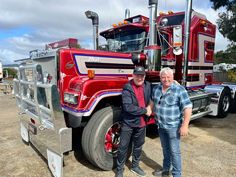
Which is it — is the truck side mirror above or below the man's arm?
above

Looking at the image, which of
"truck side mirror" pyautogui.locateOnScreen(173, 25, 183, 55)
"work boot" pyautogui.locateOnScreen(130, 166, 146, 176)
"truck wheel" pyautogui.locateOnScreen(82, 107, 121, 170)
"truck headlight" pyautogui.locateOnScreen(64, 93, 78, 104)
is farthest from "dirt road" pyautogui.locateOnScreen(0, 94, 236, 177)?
"truck side mirror" pyautogui.locateOnScreen(173, 25, 183, 55)

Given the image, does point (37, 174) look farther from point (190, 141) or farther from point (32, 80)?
point (190, 141)

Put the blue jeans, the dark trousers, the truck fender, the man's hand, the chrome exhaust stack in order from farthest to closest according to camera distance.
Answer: the truck fender, the chrome exhaust stack, the dark trousers, the blue jeans, the man's hand

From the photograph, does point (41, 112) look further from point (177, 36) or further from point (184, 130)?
point (177, 36)

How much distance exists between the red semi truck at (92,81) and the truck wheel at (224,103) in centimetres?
130

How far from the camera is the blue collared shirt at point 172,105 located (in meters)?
3.08

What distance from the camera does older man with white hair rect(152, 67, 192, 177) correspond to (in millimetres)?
3064

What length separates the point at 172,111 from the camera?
3.12 metres

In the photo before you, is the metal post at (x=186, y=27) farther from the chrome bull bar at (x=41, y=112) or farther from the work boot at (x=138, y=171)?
the chrome bull bar at (x=41, y=112)

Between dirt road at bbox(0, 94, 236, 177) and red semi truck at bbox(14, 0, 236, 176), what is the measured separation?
0.25 meters

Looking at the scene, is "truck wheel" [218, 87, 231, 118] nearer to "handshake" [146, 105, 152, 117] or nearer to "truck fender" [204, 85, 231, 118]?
"truck fender" [204, 85, 231, 118]

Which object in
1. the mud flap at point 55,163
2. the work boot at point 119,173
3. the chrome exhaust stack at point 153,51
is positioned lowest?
the work boot at point 119,173

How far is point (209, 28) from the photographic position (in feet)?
21.0

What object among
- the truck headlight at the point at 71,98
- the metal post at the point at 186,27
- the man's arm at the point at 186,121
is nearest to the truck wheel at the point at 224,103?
the metal post at the point at 186,27
